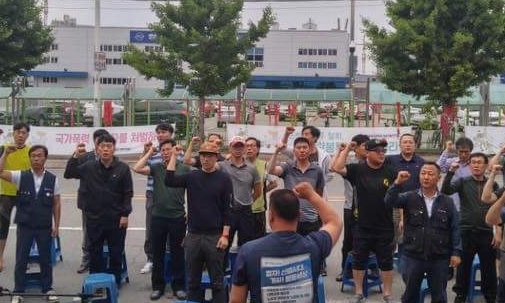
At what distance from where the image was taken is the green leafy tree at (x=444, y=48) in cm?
2153

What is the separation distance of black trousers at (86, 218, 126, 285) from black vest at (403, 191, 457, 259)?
3135 millimetres

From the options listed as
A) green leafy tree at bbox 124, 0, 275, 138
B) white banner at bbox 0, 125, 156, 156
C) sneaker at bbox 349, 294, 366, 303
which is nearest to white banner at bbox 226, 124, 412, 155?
green leafy tree at bbox 124, 0, 275, 138

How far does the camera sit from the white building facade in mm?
62188

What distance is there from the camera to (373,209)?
7398 mm

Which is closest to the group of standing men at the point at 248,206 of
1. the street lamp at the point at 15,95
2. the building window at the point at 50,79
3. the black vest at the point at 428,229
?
the black vest at the point at 428,229

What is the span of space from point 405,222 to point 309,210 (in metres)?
1.42

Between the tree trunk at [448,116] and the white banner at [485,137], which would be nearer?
the white banner at [485,137]

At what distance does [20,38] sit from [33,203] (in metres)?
16.6

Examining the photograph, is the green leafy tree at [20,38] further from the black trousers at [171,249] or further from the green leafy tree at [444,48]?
the black trousers at [171,249]

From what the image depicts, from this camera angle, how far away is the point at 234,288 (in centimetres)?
420

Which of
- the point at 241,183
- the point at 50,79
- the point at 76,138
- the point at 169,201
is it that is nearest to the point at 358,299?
the point at 241,183

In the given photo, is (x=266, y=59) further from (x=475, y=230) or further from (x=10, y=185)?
(x=475, y=230)

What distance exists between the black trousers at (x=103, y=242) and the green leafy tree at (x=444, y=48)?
15.8 meters

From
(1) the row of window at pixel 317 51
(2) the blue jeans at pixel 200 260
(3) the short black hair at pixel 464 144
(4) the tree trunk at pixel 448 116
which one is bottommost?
(2) the blue jeans at pixel 200 260
